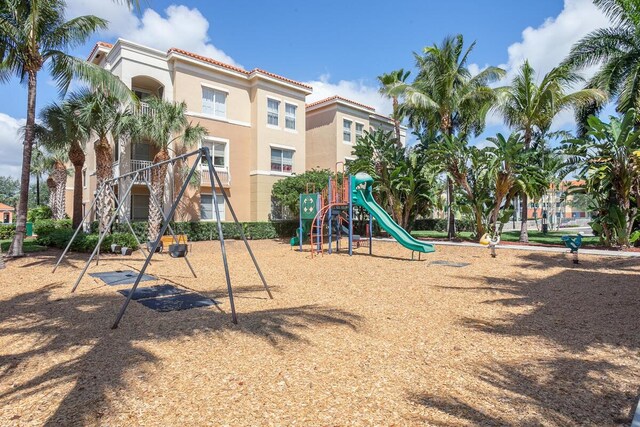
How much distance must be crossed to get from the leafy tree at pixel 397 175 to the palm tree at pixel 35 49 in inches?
487

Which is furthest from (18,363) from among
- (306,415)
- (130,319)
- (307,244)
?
(307,244)

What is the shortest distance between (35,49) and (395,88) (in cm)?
1777

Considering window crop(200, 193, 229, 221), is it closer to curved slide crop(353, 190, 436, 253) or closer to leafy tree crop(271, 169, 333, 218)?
leafy tree crop(271, 169, 333, 218)

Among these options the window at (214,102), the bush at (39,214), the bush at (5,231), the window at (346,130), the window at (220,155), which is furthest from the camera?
the bush at (39,214)

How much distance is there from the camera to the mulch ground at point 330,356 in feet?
10.8

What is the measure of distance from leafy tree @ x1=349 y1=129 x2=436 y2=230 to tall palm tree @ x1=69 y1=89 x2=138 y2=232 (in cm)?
1137

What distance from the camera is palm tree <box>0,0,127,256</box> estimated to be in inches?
470

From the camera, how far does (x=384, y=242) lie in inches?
749

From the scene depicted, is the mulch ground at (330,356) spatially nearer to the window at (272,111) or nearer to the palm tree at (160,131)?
the palm tree at (160,131)

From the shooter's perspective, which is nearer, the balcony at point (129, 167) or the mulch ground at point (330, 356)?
the mulch ground at point (330, 356)

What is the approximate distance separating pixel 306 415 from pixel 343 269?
8324 mm

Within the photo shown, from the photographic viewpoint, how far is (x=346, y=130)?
29156 mm

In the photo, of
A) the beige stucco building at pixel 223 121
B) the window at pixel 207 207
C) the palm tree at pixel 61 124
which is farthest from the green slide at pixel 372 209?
the palm tree at pixel 61 124

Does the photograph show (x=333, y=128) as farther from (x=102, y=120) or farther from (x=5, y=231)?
(x=5, y=231)
